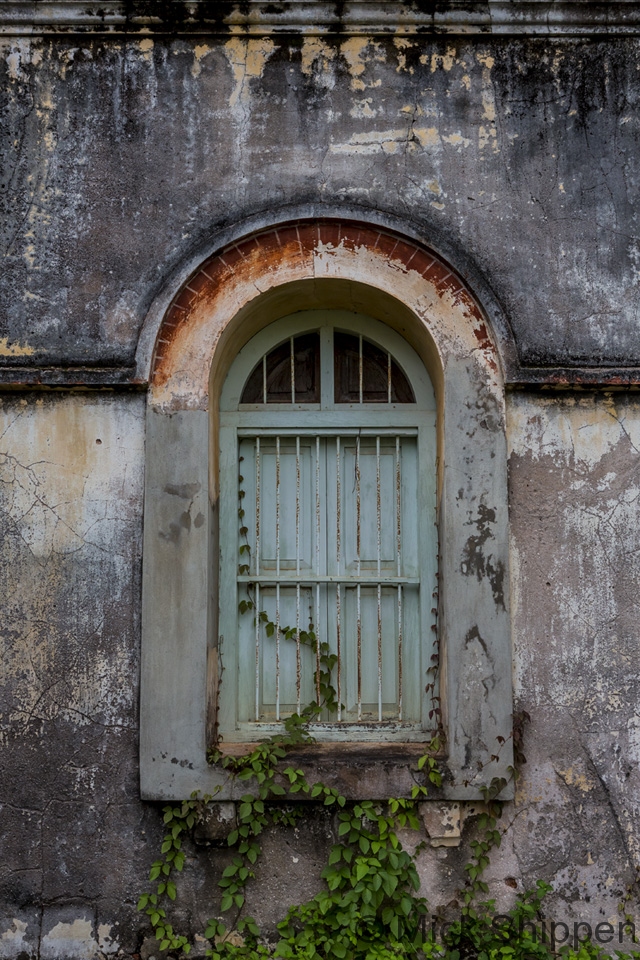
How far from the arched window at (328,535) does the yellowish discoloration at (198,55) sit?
4.36ft

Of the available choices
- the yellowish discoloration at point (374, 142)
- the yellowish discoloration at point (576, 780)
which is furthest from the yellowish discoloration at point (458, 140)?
the yellowish discoloration at point (576, 780)

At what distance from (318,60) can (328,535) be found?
2.47 m

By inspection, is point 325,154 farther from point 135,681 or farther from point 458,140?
point 135,681

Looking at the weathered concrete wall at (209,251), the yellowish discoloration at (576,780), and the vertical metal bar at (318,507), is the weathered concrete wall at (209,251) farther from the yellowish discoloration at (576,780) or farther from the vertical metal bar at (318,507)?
the vertical metal bar at (318,507)

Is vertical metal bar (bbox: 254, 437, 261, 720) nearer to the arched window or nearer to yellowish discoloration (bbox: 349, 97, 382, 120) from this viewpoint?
the arched window

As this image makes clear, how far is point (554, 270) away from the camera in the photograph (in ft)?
13.4

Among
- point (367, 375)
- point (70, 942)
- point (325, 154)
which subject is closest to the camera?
point (70, 942)

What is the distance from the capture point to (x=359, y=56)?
4160 millimetres

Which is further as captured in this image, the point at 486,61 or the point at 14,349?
the point at 486,61

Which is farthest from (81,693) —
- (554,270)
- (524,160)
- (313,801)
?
(524,160)

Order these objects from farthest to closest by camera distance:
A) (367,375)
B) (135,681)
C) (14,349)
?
(367,375), (14,349), (135,681)

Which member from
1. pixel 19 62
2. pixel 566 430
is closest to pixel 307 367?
pixel 566 430

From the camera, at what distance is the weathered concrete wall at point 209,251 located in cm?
383

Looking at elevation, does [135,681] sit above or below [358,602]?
below
